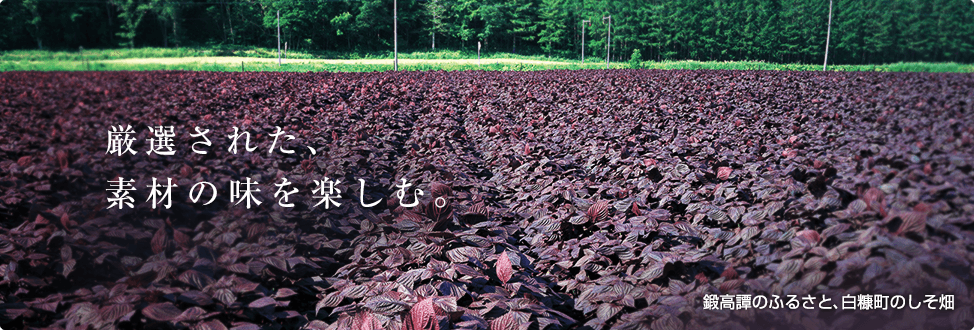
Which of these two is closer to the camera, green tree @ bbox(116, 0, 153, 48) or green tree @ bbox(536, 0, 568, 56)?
green tree @ bbox(116, 0, 153, 48)

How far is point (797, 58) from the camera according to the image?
3109 millimetres

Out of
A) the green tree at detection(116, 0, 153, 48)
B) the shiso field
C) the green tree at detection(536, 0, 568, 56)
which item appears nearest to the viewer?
the shiso field

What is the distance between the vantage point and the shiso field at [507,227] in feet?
3.99

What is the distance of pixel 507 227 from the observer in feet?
8.67

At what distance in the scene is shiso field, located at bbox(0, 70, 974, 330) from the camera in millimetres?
1215

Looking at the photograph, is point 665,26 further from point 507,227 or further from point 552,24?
point 507,227

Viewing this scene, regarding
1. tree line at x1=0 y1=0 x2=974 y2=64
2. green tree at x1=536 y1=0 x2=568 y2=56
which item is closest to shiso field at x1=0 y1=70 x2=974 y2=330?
tree line at x1=0 y1=0 x2=974 y2=64

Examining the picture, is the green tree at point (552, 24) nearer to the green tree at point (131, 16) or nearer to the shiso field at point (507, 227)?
the shiso field at point (507, 227)

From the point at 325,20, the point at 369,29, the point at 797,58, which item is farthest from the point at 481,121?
the point at 797,58

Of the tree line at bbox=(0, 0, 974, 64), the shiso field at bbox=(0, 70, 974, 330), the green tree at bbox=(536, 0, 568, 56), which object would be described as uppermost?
the green tree at bbox=(536, 0, 568, 56)

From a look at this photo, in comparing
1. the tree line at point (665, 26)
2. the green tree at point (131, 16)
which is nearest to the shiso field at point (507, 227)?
the tree line at point (665, 26)

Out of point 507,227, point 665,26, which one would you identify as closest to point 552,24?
point 665,26

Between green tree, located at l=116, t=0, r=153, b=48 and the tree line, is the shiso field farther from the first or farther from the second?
green tree, located at l=116, t=0, r=153, b=48

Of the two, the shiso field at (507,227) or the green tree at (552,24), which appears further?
the green tree at (552,24)
